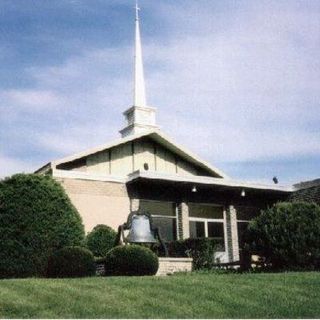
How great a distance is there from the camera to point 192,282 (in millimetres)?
11500

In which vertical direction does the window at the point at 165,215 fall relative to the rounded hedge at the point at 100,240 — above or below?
above

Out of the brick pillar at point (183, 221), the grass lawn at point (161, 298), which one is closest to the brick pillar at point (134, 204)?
the brick pillar at point (183, 221)

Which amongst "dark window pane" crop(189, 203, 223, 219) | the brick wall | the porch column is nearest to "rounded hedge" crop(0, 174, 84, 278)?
"dark window pane" crop(189, 203, 223, 219)

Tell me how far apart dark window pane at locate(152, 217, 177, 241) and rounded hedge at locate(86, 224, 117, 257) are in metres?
4.45

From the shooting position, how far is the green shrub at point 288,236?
15930mm

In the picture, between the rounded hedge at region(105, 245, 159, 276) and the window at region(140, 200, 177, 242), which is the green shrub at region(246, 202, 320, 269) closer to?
the rounded hedge at region(105, 245, 159, 276)

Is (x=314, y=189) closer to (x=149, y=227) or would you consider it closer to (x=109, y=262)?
(x=149, y=227)

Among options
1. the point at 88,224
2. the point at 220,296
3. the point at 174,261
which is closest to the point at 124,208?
the point at 88,224

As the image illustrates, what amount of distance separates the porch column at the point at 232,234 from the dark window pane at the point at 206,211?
0.57 m

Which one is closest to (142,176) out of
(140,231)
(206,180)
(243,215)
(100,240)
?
(206,180)

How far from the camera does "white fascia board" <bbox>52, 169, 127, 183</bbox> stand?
70.8ft

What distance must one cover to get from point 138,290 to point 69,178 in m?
12.1

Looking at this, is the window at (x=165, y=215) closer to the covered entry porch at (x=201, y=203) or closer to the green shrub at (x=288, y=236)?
the covered entry porch at (x=201, y=203)

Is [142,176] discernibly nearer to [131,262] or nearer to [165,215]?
[165,215]
